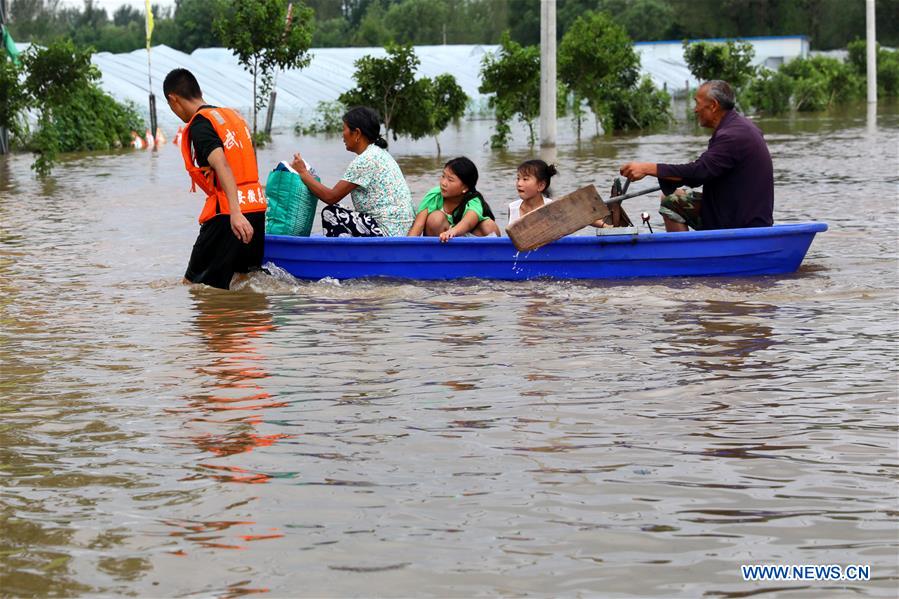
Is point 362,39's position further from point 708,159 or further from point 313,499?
point 313,499

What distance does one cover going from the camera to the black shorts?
27.1 ft

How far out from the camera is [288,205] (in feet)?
30.2

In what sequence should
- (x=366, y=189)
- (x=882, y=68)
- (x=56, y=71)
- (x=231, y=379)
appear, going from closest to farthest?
(x=231, y=379), (x=366, y=189), (x=56, y=71), (x=882, y=68)

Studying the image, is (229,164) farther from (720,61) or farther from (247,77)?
(247,77)

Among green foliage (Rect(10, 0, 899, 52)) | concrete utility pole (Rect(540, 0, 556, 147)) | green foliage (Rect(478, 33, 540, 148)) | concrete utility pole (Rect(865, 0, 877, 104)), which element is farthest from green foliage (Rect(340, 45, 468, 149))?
green foliage (Rect(10, 0, 899, 52))

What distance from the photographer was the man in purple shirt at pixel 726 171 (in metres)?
8.74

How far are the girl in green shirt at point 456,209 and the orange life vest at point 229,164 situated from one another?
137 cm

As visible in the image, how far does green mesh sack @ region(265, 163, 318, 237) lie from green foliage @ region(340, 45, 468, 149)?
1590cm

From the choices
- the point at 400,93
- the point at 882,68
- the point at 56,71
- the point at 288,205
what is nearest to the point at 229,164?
the point at 288,205

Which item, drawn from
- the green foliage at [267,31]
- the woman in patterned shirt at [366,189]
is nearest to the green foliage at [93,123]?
the green foliage at [267,31]

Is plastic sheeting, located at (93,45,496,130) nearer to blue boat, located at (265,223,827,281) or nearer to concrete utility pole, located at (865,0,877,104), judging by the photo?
concrete utility pole, located at (865,0,877,104)

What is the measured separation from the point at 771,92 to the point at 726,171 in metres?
32.2

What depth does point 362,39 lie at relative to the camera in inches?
2682

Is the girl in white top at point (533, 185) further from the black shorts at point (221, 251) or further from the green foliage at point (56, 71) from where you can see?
the green foliage at point (56, 71)
